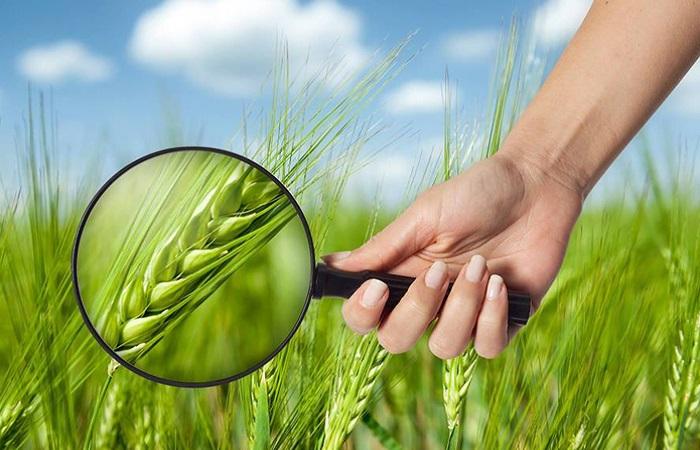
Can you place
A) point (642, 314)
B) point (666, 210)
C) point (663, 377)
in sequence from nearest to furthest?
1. point (642, 314)
2. point (663, 377)
3. point (666, 210)

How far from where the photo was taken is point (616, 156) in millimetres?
1301

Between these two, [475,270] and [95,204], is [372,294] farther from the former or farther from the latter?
[95,204]

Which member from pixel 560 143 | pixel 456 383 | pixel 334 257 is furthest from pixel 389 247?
pixel 560 143

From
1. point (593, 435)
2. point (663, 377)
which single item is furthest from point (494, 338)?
point (663, 377)

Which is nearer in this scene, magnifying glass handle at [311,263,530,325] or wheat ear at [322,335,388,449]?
magnifying glass handle at [311,263,530,325]

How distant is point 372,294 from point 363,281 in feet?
0.06

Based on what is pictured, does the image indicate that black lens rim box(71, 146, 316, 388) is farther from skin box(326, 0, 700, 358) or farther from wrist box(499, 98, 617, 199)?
wrist box(499, 98, 617, 199)

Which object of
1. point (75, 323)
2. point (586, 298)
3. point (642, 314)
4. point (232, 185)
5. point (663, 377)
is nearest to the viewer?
point (232, 185)

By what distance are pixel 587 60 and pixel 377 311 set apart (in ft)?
1.67

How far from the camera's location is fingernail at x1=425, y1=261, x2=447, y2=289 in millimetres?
966

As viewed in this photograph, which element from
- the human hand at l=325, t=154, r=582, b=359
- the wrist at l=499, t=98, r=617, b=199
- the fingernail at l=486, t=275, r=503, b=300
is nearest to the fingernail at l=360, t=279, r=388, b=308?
the human hand at l=325, t=154, r=582, b=359

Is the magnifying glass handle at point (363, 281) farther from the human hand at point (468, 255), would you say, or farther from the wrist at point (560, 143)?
the wrist at point (560, 143)

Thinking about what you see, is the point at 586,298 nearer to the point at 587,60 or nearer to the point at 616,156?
the point at 616,156

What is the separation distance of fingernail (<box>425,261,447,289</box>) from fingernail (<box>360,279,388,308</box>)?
0.05 m
